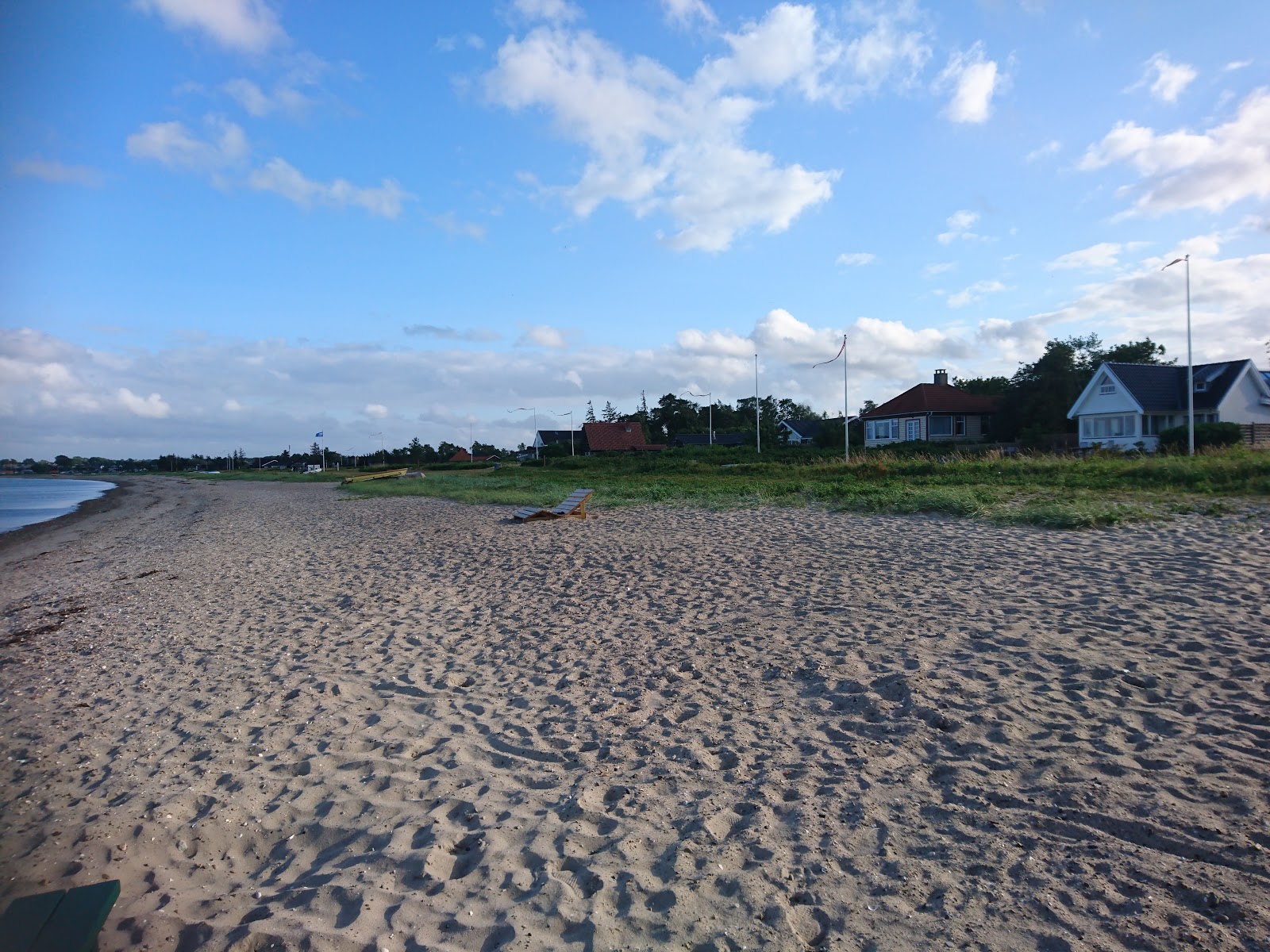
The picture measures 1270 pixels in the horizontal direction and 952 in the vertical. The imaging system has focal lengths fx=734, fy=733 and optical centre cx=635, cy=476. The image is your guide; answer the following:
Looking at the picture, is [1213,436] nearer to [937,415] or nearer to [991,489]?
[991,489]

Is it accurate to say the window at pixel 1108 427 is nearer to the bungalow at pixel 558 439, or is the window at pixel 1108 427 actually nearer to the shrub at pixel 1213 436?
the shrub at pixel 1213 436

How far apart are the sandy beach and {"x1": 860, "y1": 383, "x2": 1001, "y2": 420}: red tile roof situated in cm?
3881

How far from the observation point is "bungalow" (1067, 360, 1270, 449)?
31688 mm

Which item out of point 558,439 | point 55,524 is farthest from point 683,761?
point 558,439

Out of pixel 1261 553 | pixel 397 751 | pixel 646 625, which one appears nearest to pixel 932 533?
pixel 1261 553

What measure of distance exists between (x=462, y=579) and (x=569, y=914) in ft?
24.7

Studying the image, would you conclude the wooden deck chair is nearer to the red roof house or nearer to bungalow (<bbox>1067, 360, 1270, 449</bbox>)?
bungalow (<bbox>1067, 360, 1270, 449</bbox>)

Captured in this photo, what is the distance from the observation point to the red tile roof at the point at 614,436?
79.1m

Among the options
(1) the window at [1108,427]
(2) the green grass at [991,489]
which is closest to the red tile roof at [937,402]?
(1) the window at [1108,427]

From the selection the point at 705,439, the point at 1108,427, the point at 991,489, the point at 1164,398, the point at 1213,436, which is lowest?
the point at 991,489

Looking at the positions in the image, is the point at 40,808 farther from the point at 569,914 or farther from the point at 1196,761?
the point at 1196,761

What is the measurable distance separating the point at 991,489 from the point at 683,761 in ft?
46.1

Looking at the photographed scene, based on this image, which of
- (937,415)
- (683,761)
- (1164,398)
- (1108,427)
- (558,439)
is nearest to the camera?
(683,761)

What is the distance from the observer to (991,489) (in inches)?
637
